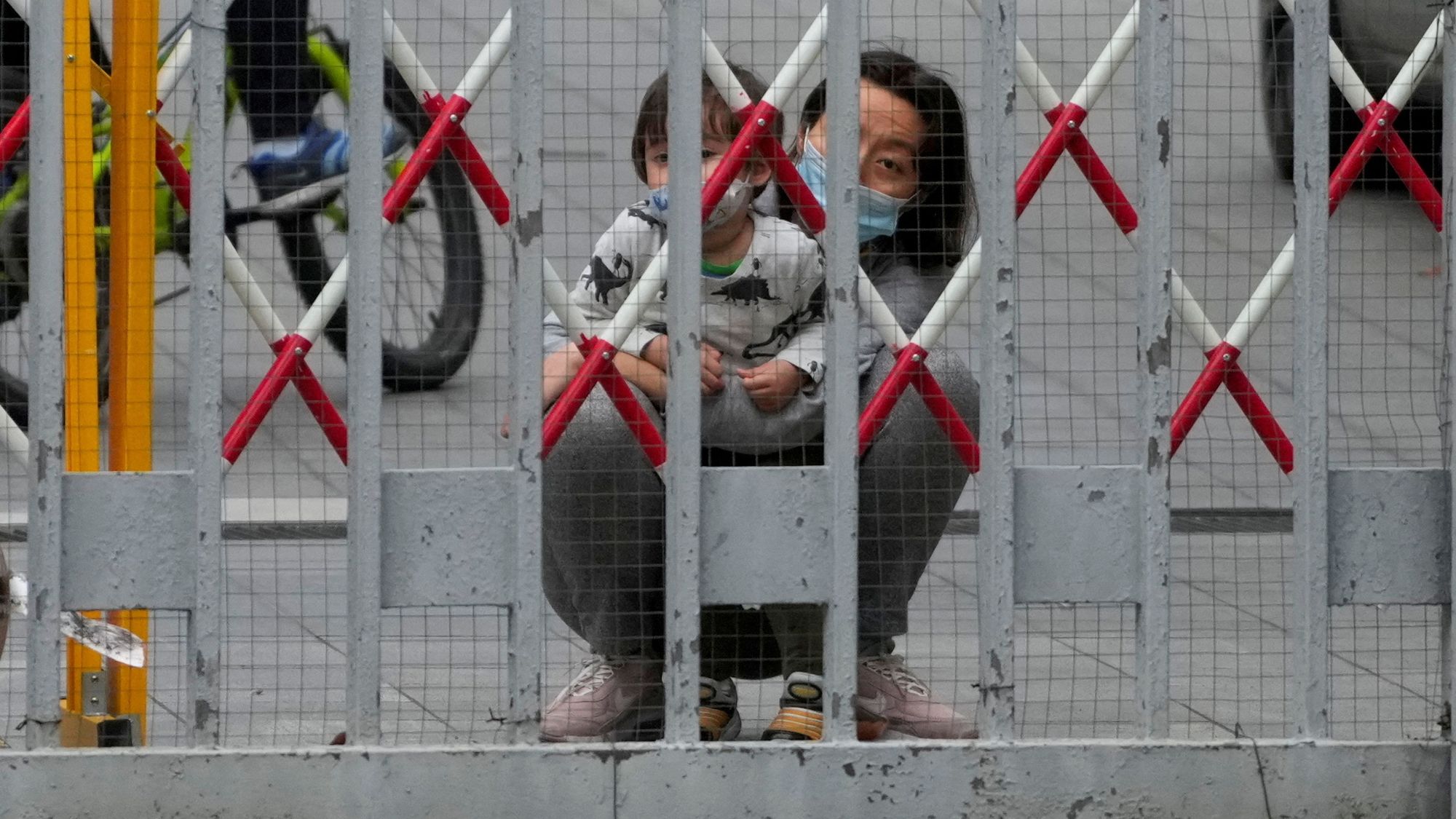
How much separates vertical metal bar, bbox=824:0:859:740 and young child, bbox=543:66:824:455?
0.29 meters

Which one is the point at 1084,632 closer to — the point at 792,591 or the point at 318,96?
the point at 792,591

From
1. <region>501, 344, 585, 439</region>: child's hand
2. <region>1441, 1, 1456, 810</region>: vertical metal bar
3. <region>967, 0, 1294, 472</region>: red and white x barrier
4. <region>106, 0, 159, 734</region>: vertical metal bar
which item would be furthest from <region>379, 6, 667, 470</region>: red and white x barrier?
<region>1441, 1, 1456, 810</region>: vertical metal bar

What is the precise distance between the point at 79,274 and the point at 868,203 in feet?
3.97

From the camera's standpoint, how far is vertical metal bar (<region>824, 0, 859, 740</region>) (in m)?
2.67

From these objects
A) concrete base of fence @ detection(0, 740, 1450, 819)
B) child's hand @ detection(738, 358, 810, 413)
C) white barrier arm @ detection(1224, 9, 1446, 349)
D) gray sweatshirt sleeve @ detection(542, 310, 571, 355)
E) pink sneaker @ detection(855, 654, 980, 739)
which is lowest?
concrete base of fence @ detection(0, 740, 1450, 819)

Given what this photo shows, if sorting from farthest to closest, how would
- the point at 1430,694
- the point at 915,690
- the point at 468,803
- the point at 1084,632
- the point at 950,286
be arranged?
the point at 1084,632
the point at 1430,694
the point at 915,690
the point at 950,286
the point at 468,803

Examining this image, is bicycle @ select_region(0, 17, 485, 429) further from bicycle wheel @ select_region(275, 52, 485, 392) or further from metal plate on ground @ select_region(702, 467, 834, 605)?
metal plate on ground @ select_region(702, 467, 834, 605)

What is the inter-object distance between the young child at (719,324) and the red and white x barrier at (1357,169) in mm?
582

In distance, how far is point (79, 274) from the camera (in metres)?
2.71

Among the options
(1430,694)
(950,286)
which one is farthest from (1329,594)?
(1430,694)

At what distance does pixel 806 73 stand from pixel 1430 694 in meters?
1.69

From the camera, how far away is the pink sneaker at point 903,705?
9.98ft

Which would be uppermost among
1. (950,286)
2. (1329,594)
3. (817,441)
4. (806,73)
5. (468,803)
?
(806,73)

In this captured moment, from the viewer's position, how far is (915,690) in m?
3.12
